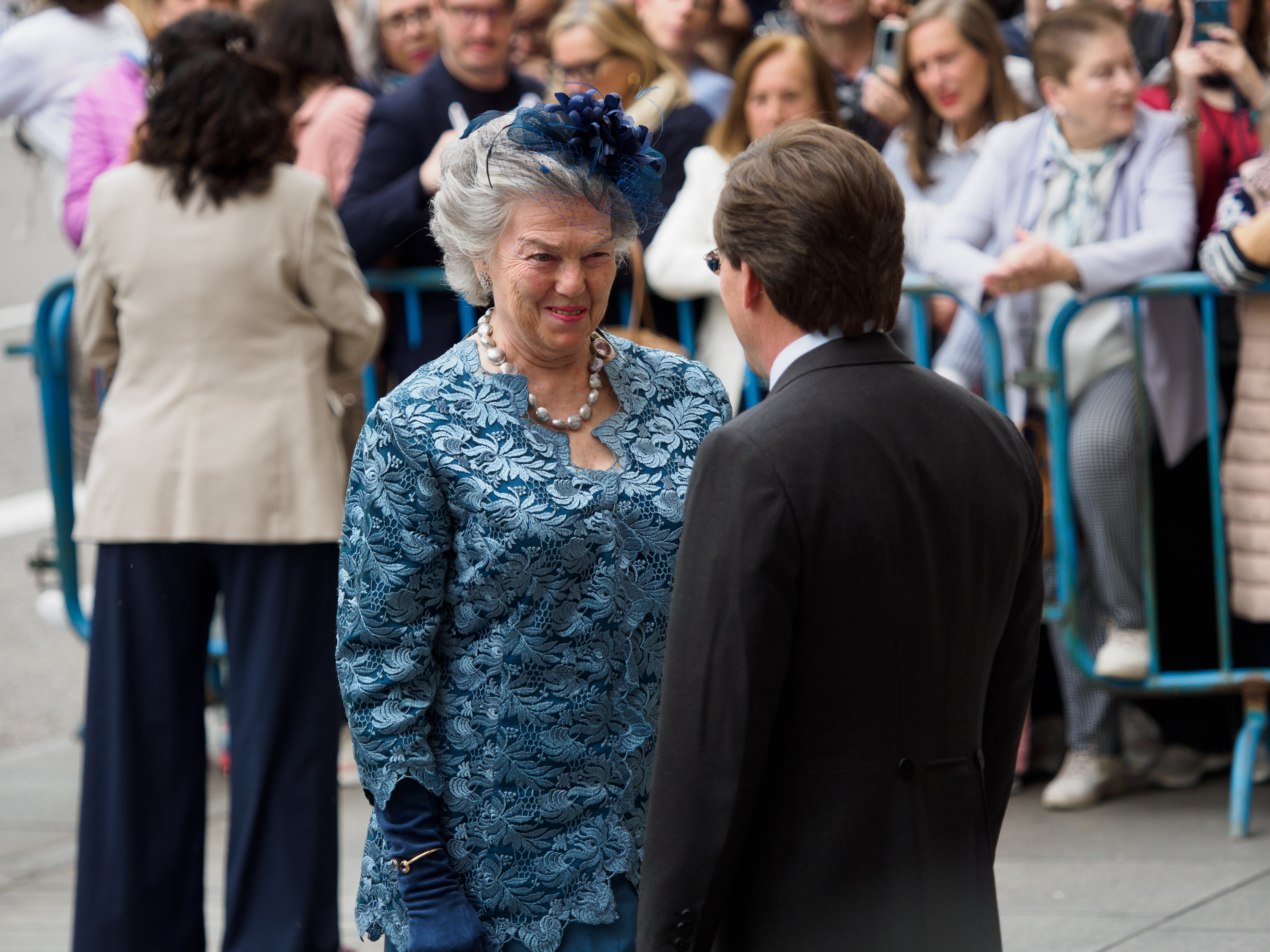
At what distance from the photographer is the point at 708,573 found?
198 cm

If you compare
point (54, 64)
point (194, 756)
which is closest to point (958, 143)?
point (194, 756)

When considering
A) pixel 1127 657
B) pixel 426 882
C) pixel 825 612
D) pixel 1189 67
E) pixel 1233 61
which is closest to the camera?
pixel 825 612

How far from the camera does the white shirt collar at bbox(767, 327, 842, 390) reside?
209 centimetres

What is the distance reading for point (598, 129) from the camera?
2.38 meters

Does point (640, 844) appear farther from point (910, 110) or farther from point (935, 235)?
point (910, 110)

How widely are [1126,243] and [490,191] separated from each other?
268 cm

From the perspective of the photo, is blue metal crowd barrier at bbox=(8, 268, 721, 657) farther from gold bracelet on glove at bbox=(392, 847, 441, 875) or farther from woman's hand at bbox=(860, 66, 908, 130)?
gold bracelet on glove at bbox=(392, 847, 441, 875)

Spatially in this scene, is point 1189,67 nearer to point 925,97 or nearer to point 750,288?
point 925,97

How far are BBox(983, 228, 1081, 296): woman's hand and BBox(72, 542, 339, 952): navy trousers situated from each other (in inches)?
81.0

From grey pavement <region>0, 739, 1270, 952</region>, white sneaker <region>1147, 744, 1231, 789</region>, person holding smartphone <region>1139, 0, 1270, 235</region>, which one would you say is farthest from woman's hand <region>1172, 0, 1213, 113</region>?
grey pavement <region>0, 739, 1270, 952</region>

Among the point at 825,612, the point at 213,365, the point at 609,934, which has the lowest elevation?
the point at 609,934

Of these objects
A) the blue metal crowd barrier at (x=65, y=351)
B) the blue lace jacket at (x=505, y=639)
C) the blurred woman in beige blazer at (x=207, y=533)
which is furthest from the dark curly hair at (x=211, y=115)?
the blue lace jacket at (x=505, y=639)

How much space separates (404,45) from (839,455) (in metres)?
4.74

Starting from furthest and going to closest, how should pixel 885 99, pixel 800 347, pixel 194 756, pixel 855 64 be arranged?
pixel 855 64 → pixel 885 99 → pixel 194 756 → pixel 800 347
